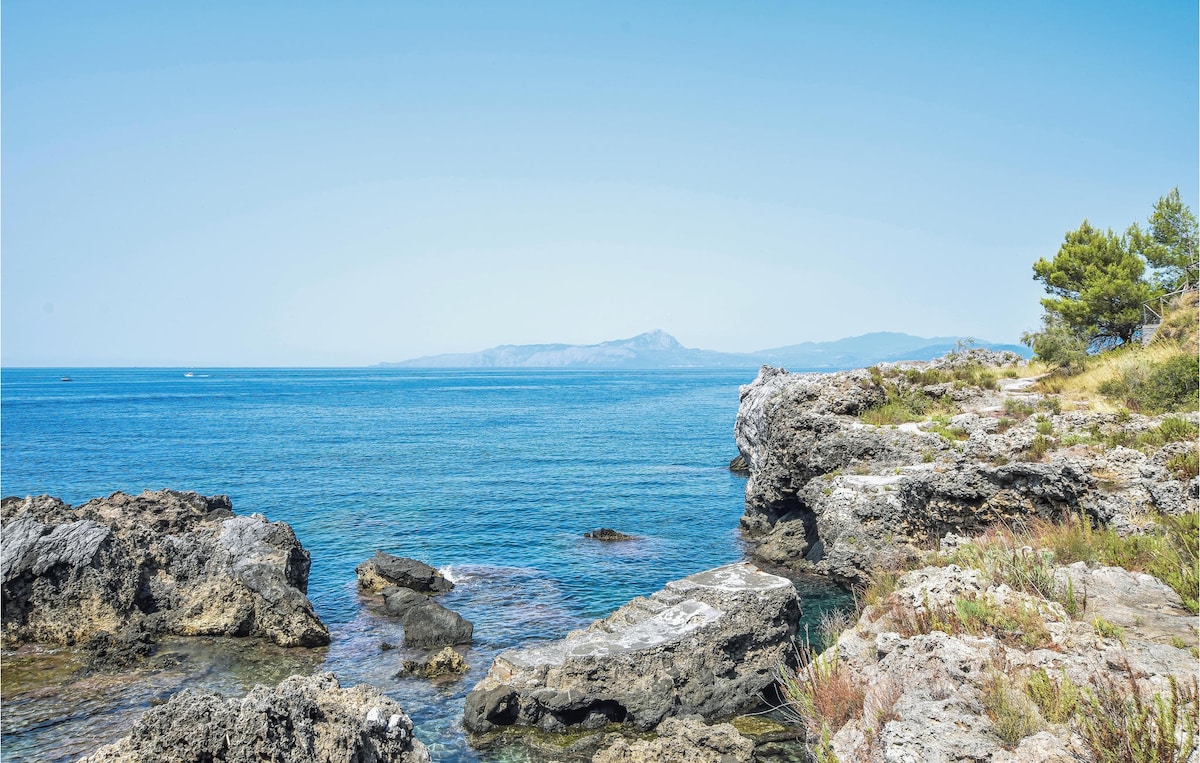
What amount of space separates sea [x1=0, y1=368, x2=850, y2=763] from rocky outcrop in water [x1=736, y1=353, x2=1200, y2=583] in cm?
289

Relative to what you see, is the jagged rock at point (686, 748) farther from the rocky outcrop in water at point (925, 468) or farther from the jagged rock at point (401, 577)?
the jagged rock at point (401, 577)

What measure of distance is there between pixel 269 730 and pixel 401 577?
60.7 feet

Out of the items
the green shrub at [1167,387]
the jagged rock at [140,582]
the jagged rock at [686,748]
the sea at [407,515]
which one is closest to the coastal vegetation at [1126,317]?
the green shrub at [1167,387]

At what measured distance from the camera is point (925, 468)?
21.8 metres

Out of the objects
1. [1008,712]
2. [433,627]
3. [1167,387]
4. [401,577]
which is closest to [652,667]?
[433,627]

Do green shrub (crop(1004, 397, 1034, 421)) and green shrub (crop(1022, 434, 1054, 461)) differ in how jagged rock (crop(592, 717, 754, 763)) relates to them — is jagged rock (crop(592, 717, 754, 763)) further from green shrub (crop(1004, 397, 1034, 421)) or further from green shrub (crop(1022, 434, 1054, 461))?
green shrub (crop(1004, 397, 1034, 421))

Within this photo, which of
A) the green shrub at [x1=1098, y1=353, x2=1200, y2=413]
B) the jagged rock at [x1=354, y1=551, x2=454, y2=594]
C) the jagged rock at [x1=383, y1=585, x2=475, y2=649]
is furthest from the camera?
the jagged rock at [x1=354, y1=551, x2=454, y2=594]

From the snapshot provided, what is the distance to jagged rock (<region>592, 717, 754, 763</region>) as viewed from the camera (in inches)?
531

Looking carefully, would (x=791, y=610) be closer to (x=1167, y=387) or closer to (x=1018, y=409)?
(x=1018, y=409)

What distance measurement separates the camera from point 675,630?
17.0 meters

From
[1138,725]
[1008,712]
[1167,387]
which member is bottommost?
[1008,712]

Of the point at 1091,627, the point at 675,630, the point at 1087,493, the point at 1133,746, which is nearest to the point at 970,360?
the point at 1087,493

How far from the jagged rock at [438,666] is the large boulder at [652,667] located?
2.87m

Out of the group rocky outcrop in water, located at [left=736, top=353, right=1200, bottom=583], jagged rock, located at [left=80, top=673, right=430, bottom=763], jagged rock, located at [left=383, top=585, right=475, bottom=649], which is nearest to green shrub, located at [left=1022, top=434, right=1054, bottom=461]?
rocky outcrop in water, located at [left=736, top=353, right=1200, bottom=583]
